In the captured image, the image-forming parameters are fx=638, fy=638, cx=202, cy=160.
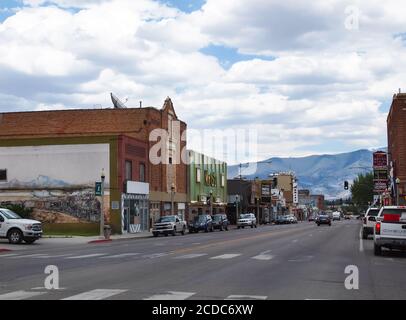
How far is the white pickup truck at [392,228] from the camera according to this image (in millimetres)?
23141

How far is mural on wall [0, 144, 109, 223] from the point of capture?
52.5m

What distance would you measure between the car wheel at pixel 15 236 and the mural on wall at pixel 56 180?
53.8 ft

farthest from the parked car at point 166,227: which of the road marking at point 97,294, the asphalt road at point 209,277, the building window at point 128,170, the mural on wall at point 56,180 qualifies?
the road marking at point 97,294

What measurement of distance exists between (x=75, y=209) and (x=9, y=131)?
19.1 m

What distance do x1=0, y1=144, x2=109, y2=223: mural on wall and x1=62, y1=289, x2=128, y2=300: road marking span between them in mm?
39412

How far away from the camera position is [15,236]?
35344mm

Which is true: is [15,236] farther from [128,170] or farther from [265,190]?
[265,190]

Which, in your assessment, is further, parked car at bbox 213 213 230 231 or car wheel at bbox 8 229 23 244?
parked car at bbox 213 213 230 231

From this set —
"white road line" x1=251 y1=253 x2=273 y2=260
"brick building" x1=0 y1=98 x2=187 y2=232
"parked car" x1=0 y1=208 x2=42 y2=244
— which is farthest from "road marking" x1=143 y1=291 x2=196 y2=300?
"brick building" x1=0 y1=98 x2=187 y2=232

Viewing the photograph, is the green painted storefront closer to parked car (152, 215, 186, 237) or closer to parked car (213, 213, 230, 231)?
parked car (213, 213, 230, 231)

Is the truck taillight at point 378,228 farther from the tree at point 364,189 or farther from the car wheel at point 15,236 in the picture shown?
the tree at point 364,189

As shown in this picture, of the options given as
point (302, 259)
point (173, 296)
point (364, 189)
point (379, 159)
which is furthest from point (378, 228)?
point (364, 189)

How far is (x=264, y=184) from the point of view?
12950 cm

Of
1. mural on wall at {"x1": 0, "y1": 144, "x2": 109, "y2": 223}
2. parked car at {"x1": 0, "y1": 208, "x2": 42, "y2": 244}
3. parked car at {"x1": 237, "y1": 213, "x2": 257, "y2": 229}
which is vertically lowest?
parked car at {"x1": 237, "y1": 213, "x2": 257, "y2": 229}
